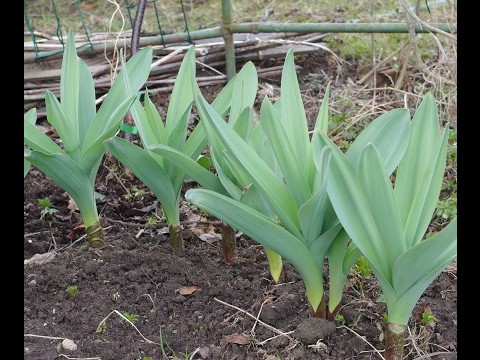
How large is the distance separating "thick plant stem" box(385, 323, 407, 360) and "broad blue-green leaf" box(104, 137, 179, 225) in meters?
0.76

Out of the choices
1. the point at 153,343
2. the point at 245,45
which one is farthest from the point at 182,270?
the point at 245,45

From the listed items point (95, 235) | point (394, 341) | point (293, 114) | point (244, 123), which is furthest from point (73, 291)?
point (394, 341)

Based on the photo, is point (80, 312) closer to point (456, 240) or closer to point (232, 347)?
point (232, 347)

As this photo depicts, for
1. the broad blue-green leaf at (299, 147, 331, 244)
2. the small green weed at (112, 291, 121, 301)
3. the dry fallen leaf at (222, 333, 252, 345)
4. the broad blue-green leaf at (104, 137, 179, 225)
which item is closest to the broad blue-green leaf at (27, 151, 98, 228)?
the broad blue-green leaf at (104, 137, 179, 225)

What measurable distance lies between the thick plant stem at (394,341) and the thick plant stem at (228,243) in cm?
62

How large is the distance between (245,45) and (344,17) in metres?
1.18

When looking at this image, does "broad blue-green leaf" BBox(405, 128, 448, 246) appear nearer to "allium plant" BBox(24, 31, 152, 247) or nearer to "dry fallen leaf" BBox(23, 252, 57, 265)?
"allium plant" BBox(24, 31, 152, 247)

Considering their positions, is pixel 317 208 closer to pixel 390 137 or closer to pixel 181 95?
pixel 390 137

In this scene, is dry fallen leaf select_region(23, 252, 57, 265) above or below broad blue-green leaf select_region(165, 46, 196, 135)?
below

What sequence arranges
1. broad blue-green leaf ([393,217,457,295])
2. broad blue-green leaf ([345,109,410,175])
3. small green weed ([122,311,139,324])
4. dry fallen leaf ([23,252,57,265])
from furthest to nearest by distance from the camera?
1. dry fallen leaf ([23,252,57,265])
2. small green weed ([122,311,139,324])
3. broad blue-green leaf ([345,109,410,175])
4. broad blue-green leaf ([393,217,457,295])

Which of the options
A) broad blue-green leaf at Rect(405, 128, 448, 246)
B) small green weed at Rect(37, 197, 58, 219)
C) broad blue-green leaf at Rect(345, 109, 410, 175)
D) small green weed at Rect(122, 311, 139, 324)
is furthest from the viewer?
small green weed at Rect(37, 197, 58, 219)

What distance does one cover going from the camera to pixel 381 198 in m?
1.42

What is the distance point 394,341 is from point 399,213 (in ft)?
0.97

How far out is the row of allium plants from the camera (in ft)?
4.74
